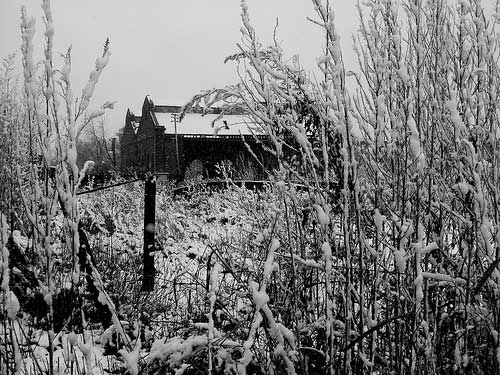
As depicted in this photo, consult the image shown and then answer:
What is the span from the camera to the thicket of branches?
1407 mm

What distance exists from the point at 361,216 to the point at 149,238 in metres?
3.44

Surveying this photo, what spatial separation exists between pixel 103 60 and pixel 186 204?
8915mm

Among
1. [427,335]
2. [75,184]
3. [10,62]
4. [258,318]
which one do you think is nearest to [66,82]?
[75,184]

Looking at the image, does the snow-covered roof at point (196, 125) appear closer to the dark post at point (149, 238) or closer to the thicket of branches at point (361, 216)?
the dark post at point (149, 238)

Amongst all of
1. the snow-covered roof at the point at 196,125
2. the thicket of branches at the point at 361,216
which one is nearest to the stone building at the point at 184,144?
the snow-covered roof at the point at 196,125

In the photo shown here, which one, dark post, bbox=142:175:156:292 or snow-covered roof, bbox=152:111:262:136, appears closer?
dark post, bbox=142:175:156:292

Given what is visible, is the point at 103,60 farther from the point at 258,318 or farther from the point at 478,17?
the point at 478,17

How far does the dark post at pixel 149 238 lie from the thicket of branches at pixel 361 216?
182 centimetres

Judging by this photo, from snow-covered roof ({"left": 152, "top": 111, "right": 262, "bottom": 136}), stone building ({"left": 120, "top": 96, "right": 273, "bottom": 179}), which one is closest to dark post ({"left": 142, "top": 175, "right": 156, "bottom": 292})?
stone building ({"left": 120, "top": 96, "right": 273, "bottom": 179})

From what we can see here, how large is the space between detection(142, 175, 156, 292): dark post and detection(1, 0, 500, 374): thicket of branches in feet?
5.97

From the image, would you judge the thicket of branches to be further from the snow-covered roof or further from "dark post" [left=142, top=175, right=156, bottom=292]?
the snow-covered roof

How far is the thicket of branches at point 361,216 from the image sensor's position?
141 centimetres

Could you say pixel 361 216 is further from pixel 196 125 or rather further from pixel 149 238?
pixel 196 125

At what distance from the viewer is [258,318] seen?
4.16 feet
